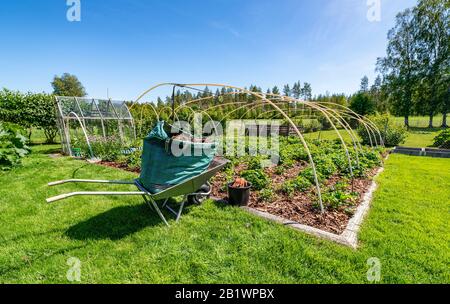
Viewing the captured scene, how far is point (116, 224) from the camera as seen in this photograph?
328 cm

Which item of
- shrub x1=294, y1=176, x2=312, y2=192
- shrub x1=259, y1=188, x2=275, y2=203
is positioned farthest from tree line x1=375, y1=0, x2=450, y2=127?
shrub x1=259, y1=188, x2=275, y2=203

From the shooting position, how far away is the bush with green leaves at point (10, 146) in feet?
21.1

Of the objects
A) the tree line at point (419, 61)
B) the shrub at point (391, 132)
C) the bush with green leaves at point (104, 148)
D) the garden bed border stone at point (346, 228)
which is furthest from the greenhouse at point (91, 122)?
the tree line at point (419, 61)

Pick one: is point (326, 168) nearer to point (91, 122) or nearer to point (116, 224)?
point (116, 224)

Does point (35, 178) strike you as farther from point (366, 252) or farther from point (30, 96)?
point (30, 96)

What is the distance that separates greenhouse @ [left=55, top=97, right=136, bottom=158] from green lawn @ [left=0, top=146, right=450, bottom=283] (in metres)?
5.17

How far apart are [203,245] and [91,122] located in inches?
362

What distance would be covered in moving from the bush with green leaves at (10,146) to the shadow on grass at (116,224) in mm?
5365

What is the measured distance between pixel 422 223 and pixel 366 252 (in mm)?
1523

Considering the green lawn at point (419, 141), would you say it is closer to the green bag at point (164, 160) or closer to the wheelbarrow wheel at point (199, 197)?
the wheelbarrow wheel at point (199, 197)

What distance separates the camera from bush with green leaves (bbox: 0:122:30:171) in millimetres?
6426

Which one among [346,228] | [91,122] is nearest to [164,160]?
[346,228]

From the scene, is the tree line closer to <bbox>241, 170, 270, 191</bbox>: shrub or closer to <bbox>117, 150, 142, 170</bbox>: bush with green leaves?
<bbox>241, 170, 270, 191</bbox>: shrub
